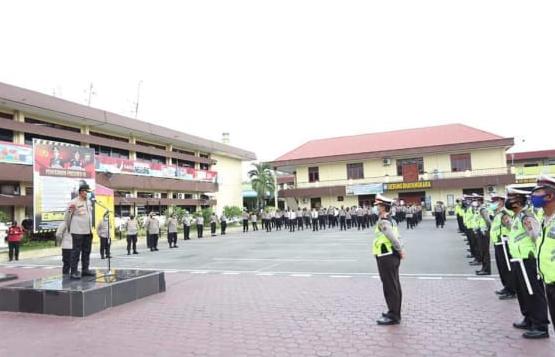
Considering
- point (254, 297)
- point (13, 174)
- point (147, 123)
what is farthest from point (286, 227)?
point (254, 297)

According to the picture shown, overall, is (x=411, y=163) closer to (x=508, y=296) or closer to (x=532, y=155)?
(x=532, y=155)

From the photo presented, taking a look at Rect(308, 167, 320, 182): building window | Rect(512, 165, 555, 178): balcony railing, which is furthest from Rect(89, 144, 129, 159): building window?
Rect(512, 165, 555, 178): balcony railing

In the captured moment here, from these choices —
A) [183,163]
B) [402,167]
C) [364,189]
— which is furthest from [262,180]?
[402,167]

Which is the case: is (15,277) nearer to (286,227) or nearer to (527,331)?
(527,331)

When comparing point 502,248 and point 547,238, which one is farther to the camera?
point 502,248

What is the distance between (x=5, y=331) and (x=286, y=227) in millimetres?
27361

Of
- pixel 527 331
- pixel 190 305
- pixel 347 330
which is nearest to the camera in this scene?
pixel 527 331

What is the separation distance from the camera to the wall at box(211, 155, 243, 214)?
43406 millimetres

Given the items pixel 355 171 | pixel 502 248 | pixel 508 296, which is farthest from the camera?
pixel 355 171

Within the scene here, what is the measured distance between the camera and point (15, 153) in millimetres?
22062

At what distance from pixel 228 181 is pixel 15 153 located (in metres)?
24.8

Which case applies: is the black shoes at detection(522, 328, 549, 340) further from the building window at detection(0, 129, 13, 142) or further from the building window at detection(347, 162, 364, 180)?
the building window at detection(347, 162, 364, 180)

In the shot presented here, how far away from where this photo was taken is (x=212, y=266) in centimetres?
1285

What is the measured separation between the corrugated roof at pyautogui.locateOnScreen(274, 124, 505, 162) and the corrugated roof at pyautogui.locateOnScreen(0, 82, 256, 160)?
36.9 feet
